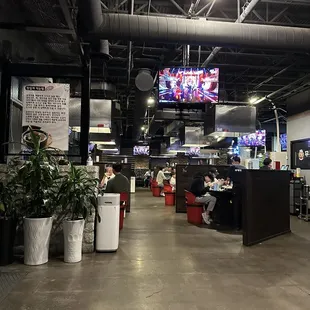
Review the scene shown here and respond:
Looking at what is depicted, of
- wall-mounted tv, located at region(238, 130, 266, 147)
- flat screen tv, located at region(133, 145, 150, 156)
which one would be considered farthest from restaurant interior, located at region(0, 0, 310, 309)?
flat screen tv, located at region(133, 145, 150, 156)

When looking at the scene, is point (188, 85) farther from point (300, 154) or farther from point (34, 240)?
point (300, 154)

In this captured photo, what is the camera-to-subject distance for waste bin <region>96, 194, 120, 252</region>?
465 centimetres

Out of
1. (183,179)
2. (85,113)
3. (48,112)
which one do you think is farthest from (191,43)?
(183,179)

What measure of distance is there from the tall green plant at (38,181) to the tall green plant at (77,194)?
0.16 meters

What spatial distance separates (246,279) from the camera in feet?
12.0

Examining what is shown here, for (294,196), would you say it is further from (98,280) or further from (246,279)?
(98,280)

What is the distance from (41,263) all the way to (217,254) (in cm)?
267

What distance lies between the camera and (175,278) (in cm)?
366

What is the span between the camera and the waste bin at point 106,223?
15.3 feet

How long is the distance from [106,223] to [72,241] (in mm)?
632

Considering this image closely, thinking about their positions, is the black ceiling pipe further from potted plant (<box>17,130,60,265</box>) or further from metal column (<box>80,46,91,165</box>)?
potted plant (<box>17,130,60,265</box>)

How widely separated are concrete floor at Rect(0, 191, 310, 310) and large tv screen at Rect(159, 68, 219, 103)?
11.2 ft

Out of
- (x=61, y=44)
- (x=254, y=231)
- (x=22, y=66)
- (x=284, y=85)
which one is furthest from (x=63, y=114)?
(x=284, y=85)

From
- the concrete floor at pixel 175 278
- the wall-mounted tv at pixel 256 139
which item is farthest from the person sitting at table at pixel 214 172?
the wall-mounted tv at pixel 256 139
